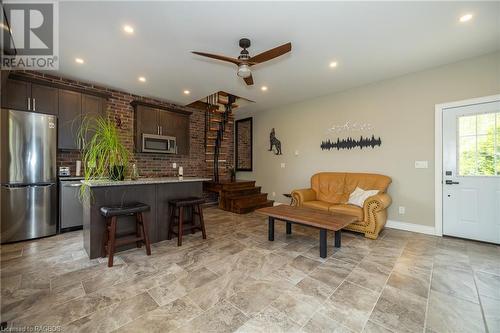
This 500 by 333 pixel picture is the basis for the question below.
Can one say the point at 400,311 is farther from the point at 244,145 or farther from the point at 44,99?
the point at 244,145

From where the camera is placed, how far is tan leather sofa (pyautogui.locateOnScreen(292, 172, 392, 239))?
3.25 meters

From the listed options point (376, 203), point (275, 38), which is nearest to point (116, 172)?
point (275, 38)

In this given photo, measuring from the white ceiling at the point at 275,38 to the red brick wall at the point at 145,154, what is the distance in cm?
45

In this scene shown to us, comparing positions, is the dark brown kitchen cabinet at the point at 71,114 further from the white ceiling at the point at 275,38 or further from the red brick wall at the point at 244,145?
the red brick wall at the point at 244,145

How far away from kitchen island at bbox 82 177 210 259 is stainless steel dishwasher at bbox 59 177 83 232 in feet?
3.60

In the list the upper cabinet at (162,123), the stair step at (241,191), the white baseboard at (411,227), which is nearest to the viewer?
the white baseboard at (411,227)

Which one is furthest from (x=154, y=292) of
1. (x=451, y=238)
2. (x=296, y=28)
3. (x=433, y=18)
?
(x=451, y=238)

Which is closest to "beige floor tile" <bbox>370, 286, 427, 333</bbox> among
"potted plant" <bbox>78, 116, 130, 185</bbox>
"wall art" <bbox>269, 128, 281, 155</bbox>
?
"potted plant" <bbox>78, 116, 130, 185</bbox>

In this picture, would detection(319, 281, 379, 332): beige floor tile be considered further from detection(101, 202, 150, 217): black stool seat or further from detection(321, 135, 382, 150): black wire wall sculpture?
detection(321, 135, 382, 150): black wire wall sculpture

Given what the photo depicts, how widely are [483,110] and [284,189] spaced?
3872 millimetres

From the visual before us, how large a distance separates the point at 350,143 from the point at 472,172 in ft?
6.01

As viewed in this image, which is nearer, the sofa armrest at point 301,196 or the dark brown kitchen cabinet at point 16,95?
the dark brown kitchen cabinet at point 16,95

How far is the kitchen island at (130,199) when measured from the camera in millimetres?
2547

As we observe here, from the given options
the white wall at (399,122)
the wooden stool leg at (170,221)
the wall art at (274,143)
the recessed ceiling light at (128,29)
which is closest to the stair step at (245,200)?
the white wall at (399,122)
